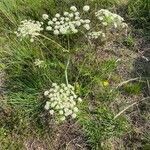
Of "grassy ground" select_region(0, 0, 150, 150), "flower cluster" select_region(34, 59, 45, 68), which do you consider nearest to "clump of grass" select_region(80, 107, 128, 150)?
"grassy ground" select_region(0, 0, 150, 150)

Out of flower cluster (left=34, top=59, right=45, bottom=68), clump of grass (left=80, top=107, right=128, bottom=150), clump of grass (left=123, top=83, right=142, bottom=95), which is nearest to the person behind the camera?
clump of grass (left=80, top=107, right=128, bottom=150)

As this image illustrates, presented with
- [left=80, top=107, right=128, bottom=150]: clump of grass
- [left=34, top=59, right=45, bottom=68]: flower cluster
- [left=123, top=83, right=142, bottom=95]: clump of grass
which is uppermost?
[left=34, top=59, right=45, bottom=68]: flower cluster

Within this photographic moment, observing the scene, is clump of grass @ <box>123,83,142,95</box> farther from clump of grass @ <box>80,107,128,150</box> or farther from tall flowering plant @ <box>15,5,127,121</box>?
tall flowering plant @ <box>15,5,127,121</box>

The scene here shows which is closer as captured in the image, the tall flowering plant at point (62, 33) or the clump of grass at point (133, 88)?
the tall flowering plant at point (62, 33)

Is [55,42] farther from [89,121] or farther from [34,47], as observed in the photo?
[89,121]

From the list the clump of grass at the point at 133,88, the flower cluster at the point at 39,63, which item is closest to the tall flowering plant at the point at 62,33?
the flower cluster at the point at 39,63

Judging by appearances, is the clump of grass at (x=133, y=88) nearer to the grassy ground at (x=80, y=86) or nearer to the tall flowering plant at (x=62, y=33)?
the grassy ground at (x=80, y=86)

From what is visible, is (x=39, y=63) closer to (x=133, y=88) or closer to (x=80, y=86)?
(x=80, y=86)

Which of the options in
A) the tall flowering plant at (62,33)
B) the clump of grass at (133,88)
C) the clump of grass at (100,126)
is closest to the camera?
the tall flowering plant at (62,33)

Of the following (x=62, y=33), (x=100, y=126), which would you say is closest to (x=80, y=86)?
(x=100, y=126)
